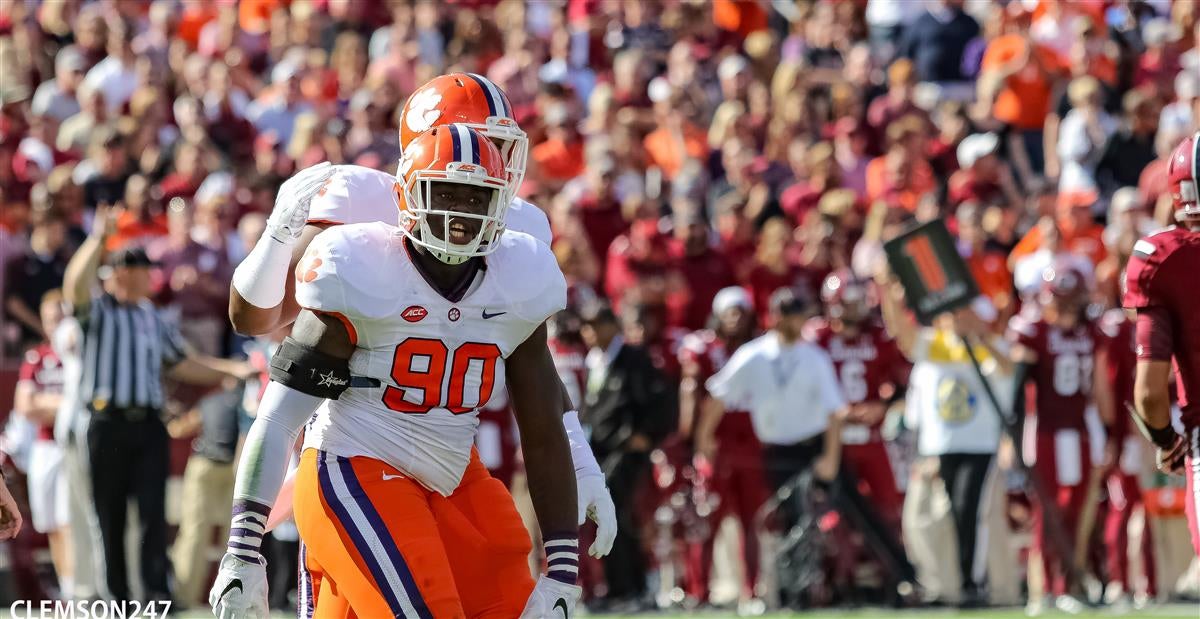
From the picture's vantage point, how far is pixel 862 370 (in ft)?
33.3

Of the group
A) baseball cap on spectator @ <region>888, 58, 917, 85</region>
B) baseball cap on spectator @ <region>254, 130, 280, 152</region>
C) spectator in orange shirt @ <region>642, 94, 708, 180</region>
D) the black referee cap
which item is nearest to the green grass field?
the black referee cap

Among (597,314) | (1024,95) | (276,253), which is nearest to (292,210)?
(276,253)

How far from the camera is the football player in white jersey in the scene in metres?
4.56

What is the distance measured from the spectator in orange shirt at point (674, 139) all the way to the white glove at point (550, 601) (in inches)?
306

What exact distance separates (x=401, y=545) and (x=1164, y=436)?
2.36 m

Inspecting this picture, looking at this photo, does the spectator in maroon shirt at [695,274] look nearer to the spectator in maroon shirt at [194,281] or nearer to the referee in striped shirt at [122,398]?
the spectator in maroon shirt at [194,281]

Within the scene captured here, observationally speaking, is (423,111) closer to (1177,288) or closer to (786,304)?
(1177,288)

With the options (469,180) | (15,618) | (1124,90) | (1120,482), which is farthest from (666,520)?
(469,180)

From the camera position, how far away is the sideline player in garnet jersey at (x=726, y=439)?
978cm

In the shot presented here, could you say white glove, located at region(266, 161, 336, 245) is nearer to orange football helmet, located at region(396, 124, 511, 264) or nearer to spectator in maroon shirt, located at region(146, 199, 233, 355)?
orange football helmet, located at region(396, 124, 511, 264)

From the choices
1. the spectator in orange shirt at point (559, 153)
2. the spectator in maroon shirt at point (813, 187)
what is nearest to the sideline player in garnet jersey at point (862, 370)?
the spectator in maroon shirt at point (813, 187)

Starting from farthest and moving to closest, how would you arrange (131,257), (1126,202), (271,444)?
(1126,202) < (131,257) < (271,444)

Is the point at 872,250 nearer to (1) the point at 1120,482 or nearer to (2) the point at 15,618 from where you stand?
(1) the point at 1120,482

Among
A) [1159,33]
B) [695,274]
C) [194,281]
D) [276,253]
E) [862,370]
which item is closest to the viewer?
[276,253]
